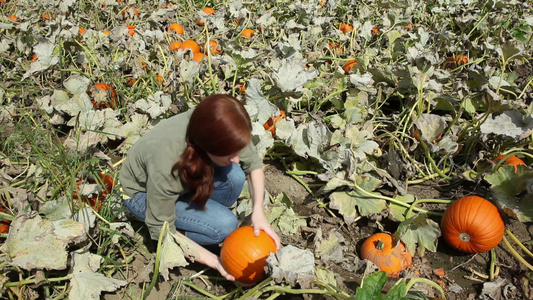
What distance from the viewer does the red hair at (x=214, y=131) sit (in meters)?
1.68

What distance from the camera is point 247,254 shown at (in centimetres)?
196

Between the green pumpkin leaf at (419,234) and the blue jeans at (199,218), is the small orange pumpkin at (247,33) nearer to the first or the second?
the blue jeans at (199,218)

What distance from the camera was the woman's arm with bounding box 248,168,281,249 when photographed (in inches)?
82.0

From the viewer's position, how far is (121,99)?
331cm

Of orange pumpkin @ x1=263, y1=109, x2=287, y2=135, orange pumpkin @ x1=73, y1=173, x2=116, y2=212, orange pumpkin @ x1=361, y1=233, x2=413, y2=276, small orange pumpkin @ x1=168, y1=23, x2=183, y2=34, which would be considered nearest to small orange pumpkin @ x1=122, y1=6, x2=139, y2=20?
small orange pumpkin @ x1=168, y1=23, x2=183, y2=34

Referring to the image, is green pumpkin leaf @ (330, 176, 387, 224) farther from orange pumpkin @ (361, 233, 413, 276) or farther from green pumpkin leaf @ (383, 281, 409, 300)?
green pumpkin leaf @ (383, 281, 409, 300)

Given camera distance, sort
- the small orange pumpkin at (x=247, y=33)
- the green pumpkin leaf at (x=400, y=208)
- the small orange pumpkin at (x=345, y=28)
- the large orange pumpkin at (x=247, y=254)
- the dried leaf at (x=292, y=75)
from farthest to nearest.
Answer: the small orange pumpkin at (x=345, y=28) < the small orange pumpkin at (x=247, y=33) < the dried leaf at (x=292, y=75) < the green pumpkin leaf at (x=400, y=208) < the large orange pumpkin at (x=247, y=254)

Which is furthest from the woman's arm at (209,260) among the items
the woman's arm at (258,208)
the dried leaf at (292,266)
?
the dried leaf at (292,266)

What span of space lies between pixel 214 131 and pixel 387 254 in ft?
3.65

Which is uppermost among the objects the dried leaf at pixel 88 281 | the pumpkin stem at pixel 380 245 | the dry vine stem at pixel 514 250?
the dry vine stem at pixel 514 250

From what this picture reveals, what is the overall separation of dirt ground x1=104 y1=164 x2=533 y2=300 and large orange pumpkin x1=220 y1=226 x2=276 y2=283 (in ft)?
0.59

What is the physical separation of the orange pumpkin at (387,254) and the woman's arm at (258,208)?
0.49 meters

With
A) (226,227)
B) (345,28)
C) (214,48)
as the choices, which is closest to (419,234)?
(226,227)

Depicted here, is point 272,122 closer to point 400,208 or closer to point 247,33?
point 400,208
